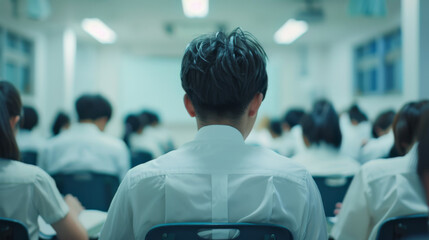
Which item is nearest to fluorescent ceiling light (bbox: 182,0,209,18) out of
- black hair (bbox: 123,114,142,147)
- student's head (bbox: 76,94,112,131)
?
black hair (bbox: 123,114,142,147)

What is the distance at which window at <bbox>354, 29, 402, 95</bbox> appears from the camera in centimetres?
654

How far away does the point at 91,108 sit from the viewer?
2.98m

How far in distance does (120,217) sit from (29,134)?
3.25 metres

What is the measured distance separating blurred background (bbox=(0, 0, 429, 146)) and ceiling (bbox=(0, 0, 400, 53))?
0.02 meters

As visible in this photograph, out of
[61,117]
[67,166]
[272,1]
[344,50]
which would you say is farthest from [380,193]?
[344,50]

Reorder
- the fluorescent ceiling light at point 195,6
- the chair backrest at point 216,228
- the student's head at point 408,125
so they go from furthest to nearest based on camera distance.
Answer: the fluorescent ceiling light at point 195,6 → the student's head at point 408,125 → the chair backrest at point 216,228

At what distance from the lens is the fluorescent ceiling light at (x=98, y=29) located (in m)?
6.72

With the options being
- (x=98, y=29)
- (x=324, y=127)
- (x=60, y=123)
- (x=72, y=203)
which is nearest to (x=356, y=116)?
(x=324, y=127)

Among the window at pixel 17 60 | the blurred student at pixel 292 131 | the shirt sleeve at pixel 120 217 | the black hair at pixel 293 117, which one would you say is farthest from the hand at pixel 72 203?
the window at pixel 17 60

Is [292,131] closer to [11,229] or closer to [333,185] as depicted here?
[333,185]

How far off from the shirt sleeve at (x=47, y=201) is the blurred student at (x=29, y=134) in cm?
240

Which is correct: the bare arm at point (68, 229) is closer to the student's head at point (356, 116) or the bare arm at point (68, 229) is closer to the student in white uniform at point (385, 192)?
the student in white uniform at point (385, 192)

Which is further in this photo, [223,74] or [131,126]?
[131,126]

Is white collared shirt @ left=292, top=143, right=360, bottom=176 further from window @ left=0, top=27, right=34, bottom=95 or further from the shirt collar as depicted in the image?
window @ left=0, top=27, right=34, bottom=95
